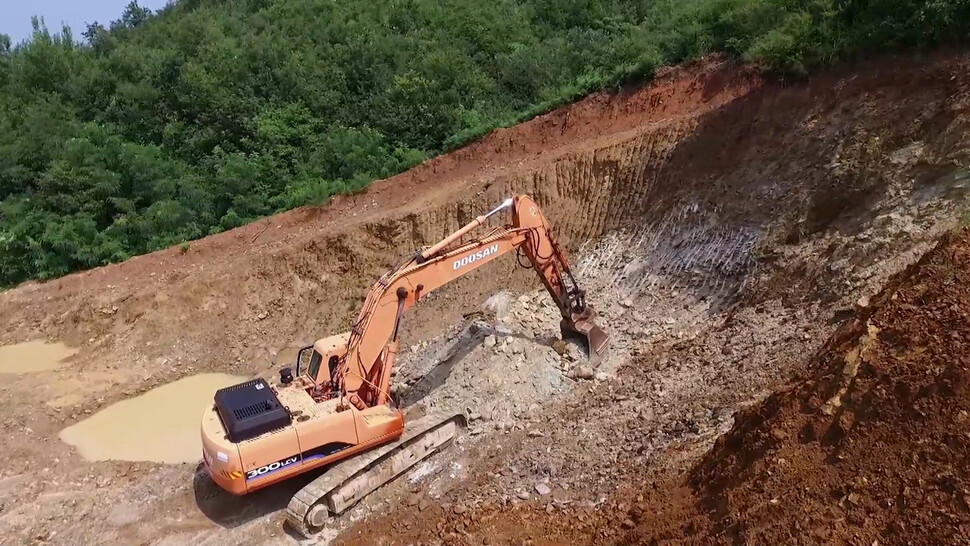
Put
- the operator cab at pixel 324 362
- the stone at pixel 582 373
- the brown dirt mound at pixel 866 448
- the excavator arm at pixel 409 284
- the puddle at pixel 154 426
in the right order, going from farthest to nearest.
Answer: the puddle at pixel 154 426
the stone at pixel 582 373
the operator cab at pixel 324 362
the excavator arm at pixel 409 284
the brown dirt mound at pixel 866 448

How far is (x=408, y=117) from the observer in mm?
19359

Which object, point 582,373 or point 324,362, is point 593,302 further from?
point 324,362

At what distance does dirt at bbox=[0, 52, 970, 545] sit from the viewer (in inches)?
303

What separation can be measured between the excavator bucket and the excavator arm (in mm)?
47

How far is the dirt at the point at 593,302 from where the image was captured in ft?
25.2

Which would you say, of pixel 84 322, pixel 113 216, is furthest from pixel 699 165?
pixel 113 216

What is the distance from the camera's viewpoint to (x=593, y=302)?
1152cm

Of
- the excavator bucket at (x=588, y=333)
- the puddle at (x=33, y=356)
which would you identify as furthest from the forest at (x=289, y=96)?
the excavator bucket at (x=588, y=333)

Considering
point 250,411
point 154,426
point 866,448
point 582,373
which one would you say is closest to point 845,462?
point 866,448

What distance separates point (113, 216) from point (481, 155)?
1011 centimetres

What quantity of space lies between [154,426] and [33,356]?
4.70m

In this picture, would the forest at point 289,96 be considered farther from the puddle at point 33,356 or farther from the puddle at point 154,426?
the puddle at point 154,426

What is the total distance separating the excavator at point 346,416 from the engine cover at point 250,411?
0.01 m

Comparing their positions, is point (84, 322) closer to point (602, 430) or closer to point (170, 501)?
point (170, 501)
